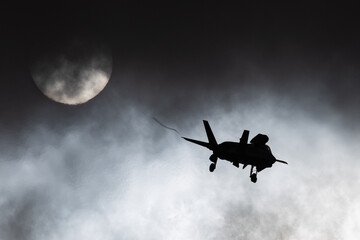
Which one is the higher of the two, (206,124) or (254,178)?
(206,124)

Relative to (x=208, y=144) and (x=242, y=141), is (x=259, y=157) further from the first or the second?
(x=208, y=144)

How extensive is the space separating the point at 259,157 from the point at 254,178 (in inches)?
184

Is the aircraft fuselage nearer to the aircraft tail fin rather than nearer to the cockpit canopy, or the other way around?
the cockpit canopy

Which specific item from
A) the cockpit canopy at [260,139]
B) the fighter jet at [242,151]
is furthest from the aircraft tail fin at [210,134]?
the cockpit canopy at [260,139]

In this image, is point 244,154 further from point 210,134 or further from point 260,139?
point 210,134

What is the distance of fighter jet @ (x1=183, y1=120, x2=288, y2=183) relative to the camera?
171ft

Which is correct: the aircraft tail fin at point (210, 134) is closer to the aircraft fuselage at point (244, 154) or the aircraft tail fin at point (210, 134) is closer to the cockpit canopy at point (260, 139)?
the aircraft fuselage at point (244, 154)

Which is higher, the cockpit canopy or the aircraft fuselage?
the cockpit canopy

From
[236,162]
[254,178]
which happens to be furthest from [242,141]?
[254,178]

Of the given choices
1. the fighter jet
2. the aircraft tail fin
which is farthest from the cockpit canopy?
the aircraft tail fin

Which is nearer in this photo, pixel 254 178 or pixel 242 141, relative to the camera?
pixel 242 141

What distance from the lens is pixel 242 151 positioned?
52.1m

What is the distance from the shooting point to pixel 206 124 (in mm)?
53594

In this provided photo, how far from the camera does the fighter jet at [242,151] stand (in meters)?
52.1
